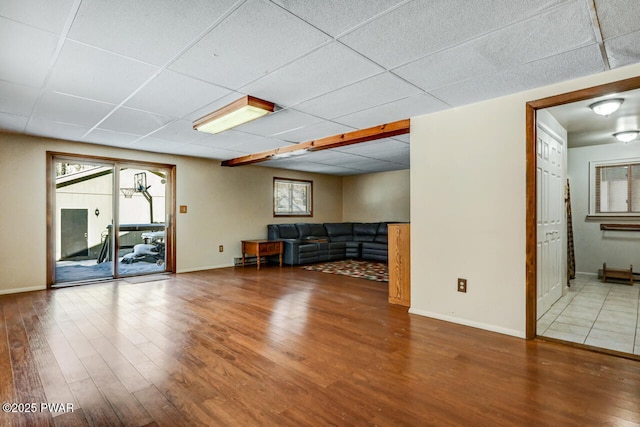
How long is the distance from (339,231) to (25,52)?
709 cm

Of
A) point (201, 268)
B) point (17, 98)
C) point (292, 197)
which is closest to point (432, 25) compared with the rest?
point (17, 98)

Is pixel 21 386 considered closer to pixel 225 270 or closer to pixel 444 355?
pixel 444 355

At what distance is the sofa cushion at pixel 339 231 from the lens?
845 centimetres

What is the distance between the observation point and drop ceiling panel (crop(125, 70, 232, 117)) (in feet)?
8.85

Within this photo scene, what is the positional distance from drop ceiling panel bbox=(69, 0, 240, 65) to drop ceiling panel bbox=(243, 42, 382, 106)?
2.37ft

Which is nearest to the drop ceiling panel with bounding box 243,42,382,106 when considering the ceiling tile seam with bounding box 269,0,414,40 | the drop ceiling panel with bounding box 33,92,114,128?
the ceiling tile seam with bounding box 269,0,414,40

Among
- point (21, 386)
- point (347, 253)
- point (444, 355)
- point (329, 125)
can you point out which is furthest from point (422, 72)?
point (347, 253)

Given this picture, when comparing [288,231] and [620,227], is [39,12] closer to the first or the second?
[288,231]

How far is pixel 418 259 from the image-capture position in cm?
355

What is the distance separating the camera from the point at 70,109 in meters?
3.42

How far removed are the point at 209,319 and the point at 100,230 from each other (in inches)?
167

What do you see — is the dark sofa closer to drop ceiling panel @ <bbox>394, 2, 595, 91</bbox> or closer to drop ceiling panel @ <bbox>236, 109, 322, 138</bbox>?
drop ceiling panel @ <bbox>236, 109, 322, 138</bbox>

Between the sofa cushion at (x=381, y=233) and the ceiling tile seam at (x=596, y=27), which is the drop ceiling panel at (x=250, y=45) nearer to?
the ceiling tile seam at (x=596, y=27)

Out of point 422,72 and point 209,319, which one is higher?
point 422,72
